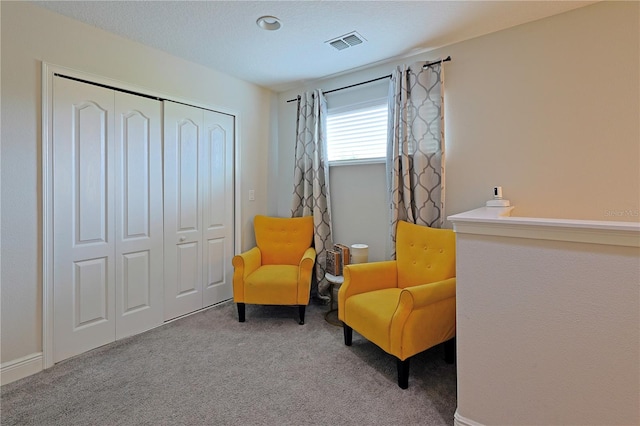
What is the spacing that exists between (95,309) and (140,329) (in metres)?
0.41

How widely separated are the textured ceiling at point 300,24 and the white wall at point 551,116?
0.54 feet

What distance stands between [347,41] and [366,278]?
193 cm

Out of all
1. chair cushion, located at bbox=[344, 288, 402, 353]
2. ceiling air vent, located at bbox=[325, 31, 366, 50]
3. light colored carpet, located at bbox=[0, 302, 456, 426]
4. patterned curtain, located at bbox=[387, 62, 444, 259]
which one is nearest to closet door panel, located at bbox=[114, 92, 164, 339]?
light colored carpet, located at bbox=[0, 302, 456, 426]

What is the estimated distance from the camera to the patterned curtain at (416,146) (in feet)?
8.39

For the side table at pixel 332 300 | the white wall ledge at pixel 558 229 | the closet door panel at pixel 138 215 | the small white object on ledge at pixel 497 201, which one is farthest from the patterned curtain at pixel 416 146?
the closet door panel at pixel 138 215

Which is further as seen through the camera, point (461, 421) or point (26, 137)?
point (26, 137)

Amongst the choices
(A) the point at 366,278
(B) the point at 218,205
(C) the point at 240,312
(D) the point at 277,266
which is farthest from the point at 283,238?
(A) the point at 366,278

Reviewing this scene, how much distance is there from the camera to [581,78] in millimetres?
2020

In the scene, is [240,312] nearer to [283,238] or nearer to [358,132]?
[283,238]

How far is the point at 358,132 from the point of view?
10.3 ft

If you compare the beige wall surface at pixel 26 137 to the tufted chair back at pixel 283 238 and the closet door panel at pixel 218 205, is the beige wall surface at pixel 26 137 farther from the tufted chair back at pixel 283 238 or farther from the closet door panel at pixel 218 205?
the tufted chair back at pixel 283 238

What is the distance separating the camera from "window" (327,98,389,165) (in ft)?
9.74

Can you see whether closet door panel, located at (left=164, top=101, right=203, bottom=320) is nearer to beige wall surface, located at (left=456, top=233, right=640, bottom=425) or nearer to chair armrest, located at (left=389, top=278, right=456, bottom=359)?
chair armrest, located at (left=389, top=278, right=456, bottom=359)

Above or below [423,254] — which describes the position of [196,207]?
above
